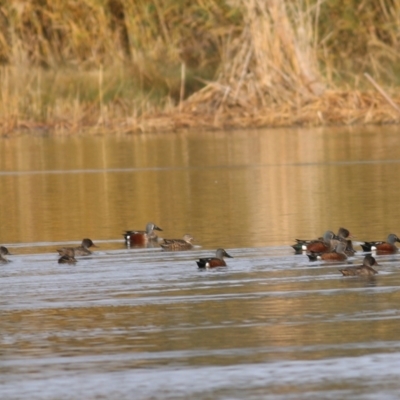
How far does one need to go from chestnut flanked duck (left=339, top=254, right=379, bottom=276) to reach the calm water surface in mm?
85

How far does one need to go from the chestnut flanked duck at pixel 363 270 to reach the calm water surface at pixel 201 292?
85 millimetres

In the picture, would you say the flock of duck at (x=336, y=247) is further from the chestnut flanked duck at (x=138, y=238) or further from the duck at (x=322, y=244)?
the chestnut flanked duck at (x=138, y=238)

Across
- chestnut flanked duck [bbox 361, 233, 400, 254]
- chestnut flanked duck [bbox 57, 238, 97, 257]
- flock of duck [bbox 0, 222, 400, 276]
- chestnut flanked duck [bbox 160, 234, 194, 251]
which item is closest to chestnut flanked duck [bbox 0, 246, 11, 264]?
flock of duck [bbox 0, 222, 400, 276]

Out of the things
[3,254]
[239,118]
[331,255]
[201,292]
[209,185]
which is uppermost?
[239,118]

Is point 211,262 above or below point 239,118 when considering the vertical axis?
below

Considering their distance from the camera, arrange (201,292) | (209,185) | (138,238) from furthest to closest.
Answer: (209,185) < (138,238) < (201,292)

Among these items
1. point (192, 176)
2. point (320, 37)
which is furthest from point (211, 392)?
point (320, 37)

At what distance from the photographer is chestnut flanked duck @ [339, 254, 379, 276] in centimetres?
1040

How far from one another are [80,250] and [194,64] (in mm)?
21848

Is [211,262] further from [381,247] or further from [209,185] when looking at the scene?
[209,185]

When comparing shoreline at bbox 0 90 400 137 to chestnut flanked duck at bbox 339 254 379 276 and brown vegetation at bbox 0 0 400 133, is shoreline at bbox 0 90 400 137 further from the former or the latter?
chestnut flanked duck at bbox 339 254 379 276

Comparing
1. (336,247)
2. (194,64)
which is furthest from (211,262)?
(194,64)

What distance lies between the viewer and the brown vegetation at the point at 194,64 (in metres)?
29.8

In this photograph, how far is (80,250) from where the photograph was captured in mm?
12133
